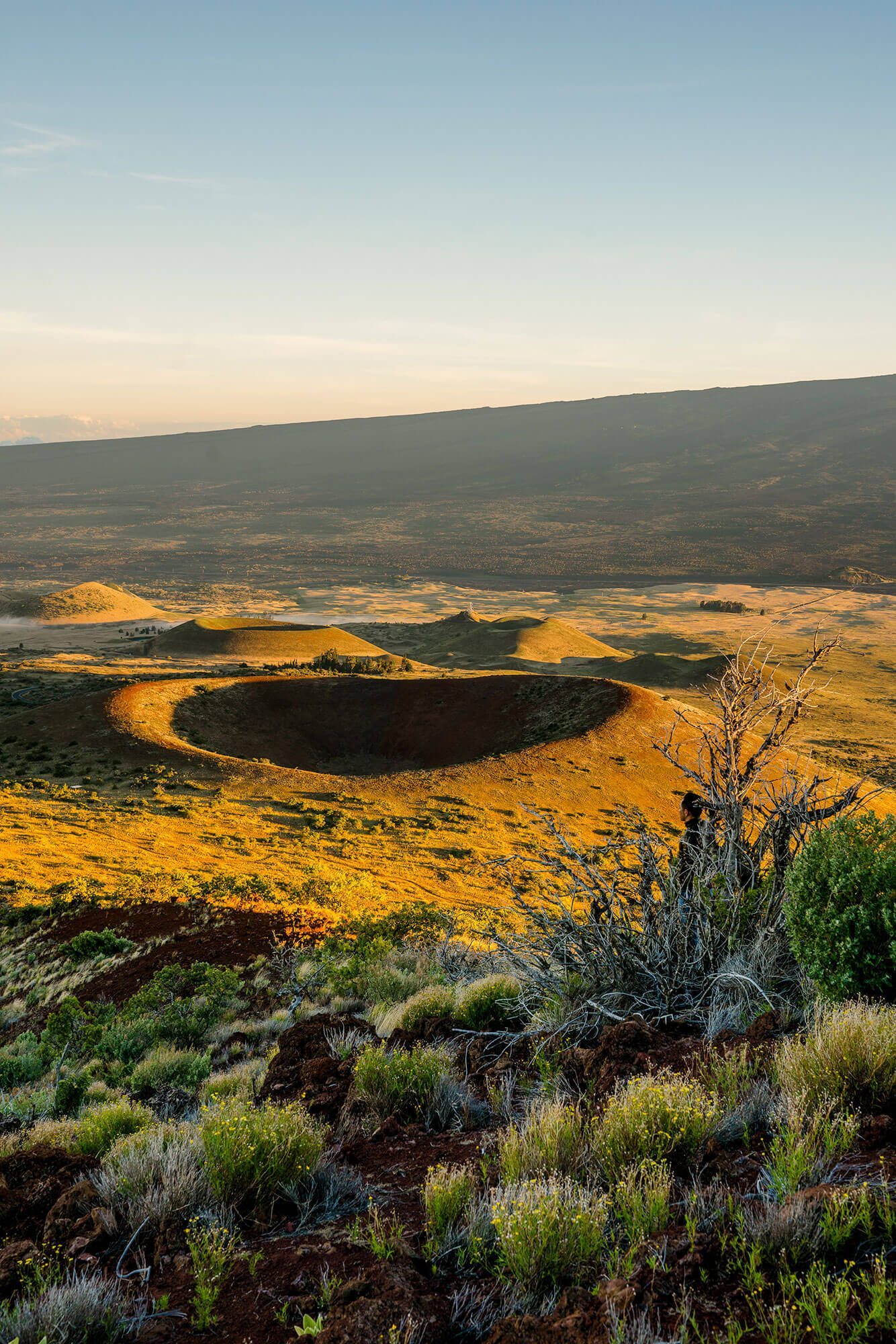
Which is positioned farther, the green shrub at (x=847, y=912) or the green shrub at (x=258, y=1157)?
the green shrub at (x=847, y=912)

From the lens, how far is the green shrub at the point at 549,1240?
296 cm

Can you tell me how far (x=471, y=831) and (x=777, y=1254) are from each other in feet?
56.2

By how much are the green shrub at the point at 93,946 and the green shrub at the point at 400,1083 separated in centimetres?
691

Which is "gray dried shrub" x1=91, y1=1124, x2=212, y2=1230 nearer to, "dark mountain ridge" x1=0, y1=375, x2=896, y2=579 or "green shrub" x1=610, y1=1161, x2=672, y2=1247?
"green shrub" x1=610, y1=1161, x2=672, y2=1247

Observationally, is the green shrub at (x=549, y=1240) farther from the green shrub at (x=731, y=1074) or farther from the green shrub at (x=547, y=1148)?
the green shrub at (x=731, y=1074)

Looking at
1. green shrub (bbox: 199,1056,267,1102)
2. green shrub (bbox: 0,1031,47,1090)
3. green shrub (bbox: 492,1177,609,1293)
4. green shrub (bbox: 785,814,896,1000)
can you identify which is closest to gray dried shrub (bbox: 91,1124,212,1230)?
green shrub (bbox: 199,1056,267,1102)

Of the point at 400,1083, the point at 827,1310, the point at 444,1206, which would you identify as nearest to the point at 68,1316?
the point at 444,1206

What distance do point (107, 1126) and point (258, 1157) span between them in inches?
62.1

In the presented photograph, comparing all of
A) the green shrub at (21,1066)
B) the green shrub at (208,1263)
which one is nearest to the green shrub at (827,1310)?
the green shrub at (208,1263)

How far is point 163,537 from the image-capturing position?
140m

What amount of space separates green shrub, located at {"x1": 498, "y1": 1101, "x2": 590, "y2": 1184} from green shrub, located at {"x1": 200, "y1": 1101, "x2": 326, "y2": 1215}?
0.99 meters

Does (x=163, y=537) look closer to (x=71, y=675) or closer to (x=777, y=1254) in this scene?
(x=71, y=675)

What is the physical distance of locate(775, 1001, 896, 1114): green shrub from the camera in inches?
151

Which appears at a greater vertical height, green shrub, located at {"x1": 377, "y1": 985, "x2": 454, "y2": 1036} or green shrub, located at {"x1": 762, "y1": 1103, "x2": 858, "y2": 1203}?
green shrub, located at {"x1": 762, "y1": 1103, "x2": 858, "y2": 1203}
